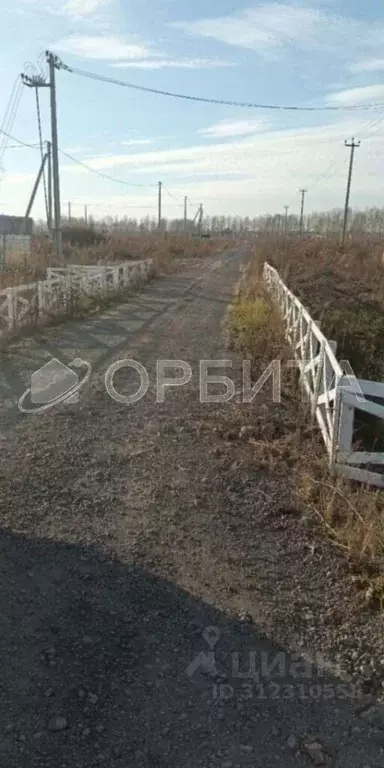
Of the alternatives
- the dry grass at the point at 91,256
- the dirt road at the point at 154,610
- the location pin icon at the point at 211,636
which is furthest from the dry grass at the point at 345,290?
the location pin icon at the point at 211,636

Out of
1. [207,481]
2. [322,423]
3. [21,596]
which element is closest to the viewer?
[21,596]

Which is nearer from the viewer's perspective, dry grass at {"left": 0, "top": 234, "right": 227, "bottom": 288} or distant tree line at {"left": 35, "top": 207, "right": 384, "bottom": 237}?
dry grass at {"left": 0, "top": 234, "right": 227, "bottom": 288}

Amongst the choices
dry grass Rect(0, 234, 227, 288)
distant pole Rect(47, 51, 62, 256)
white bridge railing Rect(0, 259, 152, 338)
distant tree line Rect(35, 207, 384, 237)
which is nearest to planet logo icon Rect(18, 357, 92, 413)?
white bridge railing Rect(0, 259, 152, 338)

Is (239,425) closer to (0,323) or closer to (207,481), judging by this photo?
(207,481)

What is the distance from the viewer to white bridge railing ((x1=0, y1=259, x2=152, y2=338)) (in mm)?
10609

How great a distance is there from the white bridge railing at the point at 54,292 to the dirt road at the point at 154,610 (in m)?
5.08

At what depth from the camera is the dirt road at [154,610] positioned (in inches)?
90.0

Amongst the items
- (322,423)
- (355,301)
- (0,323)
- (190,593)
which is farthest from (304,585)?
(355,301)

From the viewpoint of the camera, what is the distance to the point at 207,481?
4773mm

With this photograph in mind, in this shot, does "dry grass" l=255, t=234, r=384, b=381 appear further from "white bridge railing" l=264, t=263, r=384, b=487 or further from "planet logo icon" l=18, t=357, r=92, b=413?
"planet logo icon" l=18, t=357, r=92, b=413

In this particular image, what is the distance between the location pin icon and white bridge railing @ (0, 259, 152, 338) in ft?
26.3

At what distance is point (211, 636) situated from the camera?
288cm

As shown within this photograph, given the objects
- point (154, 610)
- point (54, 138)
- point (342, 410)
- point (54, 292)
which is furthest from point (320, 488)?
point (54, 138)

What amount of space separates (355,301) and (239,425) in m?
11.6
